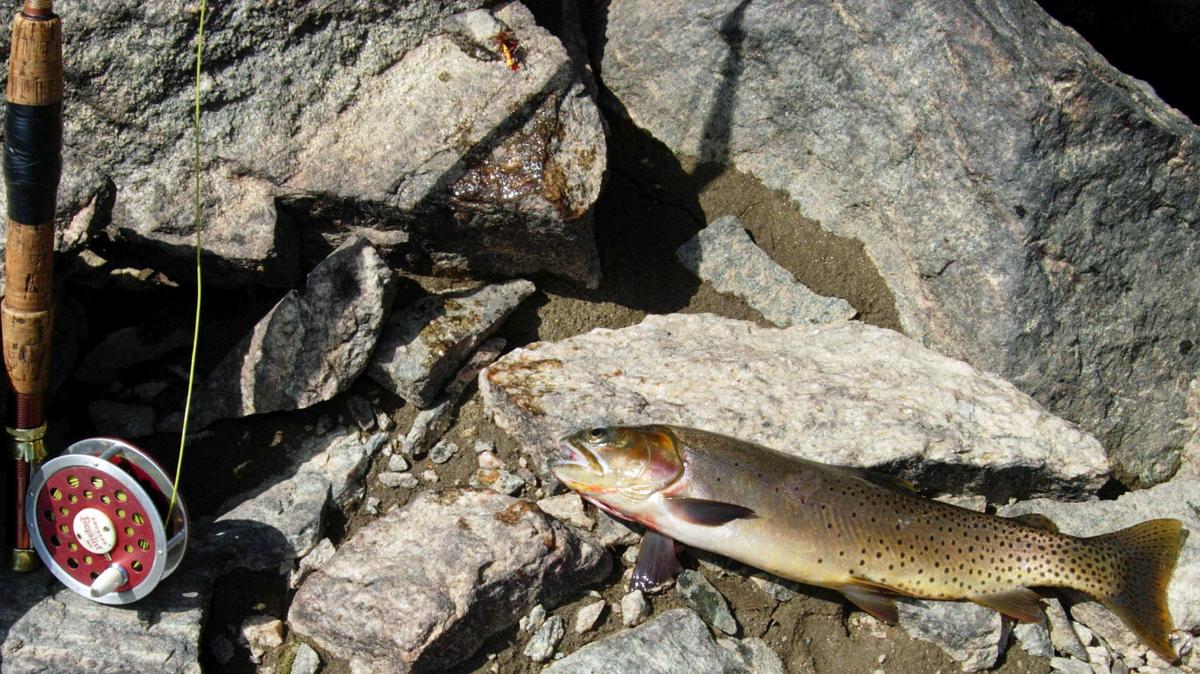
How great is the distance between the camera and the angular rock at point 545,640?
4676 mm

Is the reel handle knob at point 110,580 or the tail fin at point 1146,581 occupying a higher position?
the tail fin at point 1146,581

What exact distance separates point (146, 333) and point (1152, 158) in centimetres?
504

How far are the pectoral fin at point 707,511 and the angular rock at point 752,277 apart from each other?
1.56 m

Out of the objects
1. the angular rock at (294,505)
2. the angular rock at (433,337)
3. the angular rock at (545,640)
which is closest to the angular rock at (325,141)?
the angular rock at (433,337)

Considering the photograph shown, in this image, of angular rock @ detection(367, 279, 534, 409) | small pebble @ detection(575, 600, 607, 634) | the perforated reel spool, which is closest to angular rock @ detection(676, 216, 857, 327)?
angular rock @ detection(367, 279, 534, 409)

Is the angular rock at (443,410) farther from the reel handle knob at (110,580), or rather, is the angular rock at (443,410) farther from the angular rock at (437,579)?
the reel handle knob at (110,580)

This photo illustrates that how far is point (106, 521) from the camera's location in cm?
→ 434

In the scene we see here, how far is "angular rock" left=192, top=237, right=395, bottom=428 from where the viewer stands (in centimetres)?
515

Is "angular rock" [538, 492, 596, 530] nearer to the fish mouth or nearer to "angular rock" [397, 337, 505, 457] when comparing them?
the fish mouth

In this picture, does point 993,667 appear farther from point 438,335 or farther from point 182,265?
point 182,265

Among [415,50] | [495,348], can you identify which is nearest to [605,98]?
[415,50]

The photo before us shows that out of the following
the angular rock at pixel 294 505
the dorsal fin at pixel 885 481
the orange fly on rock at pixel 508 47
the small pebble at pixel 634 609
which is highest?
the orange fly on rock at pixel 508 47

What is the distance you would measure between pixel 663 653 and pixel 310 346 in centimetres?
211

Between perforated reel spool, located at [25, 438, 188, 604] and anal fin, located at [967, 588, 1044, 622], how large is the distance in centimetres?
334
